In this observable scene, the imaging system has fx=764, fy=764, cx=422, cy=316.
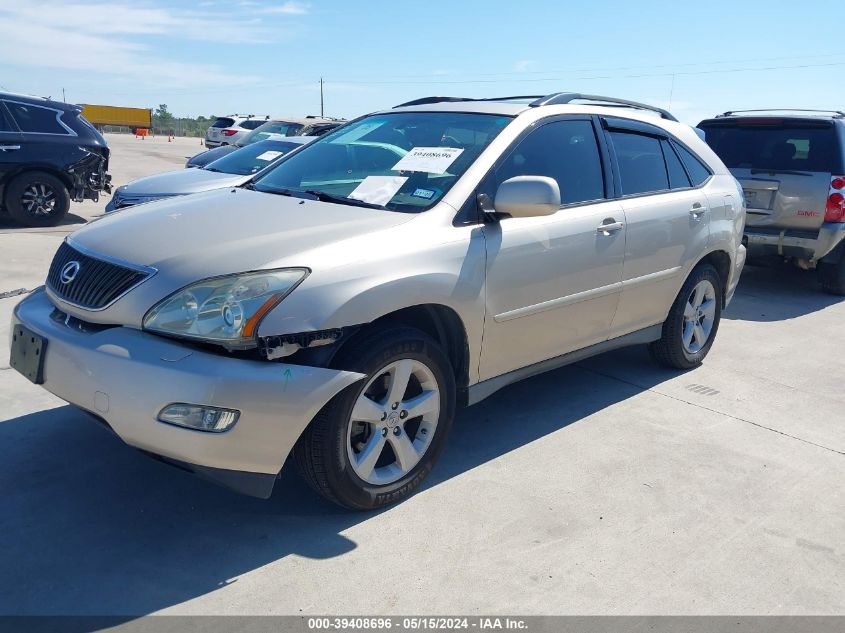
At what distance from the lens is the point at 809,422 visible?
4676 mm

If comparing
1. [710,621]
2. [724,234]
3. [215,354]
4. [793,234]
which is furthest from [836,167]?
[215,354]

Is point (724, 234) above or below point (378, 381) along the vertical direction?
above

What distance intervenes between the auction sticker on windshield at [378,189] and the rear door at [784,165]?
5434 mm

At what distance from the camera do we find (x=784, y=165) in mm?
8062

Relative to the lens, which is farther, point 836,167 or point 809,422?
point 836,167

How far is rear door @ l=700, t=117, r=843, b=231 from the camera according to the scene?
7789 mm

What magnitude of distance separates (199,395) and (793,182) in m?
7.12

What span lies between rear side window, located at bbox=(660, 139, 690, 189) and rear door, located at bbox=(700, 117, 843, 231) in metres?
3.22

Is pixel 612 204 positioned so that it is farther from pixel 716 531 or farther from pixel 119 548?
pixel 119 548

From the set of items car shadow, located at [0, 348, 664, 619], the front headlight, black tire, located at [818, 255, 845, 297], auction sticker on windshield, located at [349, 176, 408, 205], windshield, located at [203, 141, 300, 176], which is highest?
windshield, located at [203, 141, 300, 176]

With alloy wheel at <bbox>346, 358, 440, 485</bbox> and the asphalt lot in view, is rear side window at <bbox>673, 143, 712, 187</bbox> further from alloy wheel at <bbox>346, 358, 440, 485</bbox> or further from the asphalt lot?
alloy wheel at <bbox>346, 358, 440, 485</bbox>

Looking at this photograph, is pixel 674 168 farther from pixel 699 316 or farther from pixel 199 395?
pixel 199 395

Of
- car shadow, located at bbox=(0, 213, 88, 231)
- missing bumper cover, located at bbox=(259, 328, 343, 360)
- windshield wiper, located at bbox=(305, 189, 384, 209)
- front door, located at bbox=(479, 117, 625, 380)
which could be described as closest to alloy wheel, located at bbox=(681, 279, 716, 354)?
front door, located at bbox=(479, 117, 625, 380)

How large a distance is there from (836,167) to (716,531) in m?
5.81
